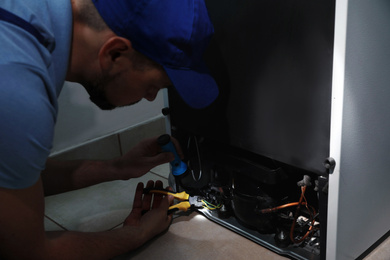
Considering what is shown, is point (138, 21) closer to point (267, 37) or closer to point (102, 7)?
point (102, 7)

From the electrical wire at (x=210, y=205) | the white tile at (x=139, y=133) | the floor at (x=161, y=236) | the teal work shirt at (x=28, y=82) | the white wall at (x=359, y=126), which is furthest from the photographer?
the white tile at (x=139, y=133)

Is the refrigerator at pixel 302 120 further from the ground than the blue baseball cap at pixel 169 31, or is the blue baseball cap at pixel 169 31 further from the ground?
the blue baseball cap at pixel 169 31

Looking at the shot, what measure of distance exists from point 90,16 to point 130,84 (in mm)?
135

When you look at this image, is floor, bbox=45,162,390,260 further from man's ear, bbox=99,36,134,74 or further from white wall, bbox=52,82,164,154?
man's ear, bbox=99,36,134,74

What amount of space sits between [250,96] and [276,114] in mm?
70

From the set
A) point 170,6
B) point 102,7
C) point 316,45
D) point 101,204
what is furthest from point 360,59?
point 101,204

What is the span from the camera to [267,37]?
84cm

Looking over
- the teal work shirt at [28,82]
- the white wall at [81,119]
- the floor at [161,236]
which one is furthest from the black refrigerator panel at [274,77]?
the white wall at [81,119]

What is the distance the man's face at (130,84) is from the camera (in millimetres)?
767

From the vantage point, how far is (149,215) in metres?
1.07

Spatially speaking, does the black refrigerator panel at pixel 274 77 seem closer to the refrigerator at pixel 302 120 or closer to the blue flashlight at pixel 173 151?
the refrigerator at pixel 302 120

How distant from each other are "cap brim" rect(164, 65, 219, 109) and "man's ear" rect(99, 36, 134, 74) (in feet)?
0.24

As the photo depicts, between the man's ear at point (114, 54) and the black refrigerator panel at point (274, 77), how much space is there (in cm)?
26

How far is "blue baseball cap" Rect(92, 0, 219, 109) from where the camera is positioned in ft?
2.27
